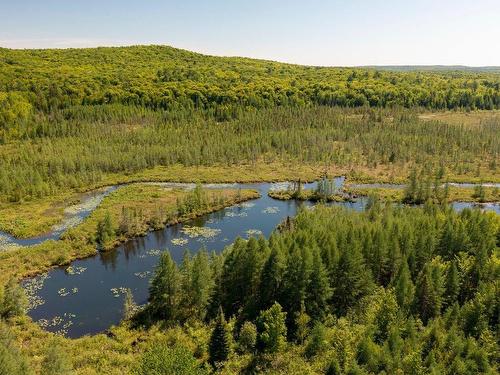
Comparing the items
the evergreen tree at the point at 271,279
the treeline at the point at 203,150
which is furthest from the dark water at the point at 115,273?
the treeline at the point at 203,150

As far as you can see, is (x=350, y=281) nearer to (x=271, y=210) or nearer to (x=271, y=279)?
(x=271, y=279)

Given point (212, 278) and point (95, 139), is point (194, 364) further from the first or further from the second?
point (95, 139)

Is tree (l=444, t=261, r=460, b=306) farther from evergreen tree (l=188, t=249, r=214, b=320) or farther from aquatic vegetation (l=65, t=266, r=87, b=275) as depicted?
aquatic vegetation (l=65, t=266, r=87, b=275)

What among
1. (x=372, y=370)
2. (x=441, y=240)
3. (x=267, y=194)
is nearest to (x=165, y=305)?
(x=372, y=370)

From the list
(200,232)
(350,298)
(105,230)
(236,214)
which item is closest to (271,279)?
(350,298)

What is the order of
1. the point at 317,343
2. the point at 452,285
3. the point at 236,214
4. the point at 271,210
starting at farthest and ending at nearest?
1. the point at 271,210
2. the point at 236,214
3. the point at 452,285
4. the point at 317,343

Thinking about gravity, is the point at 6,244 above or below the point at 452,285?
below
